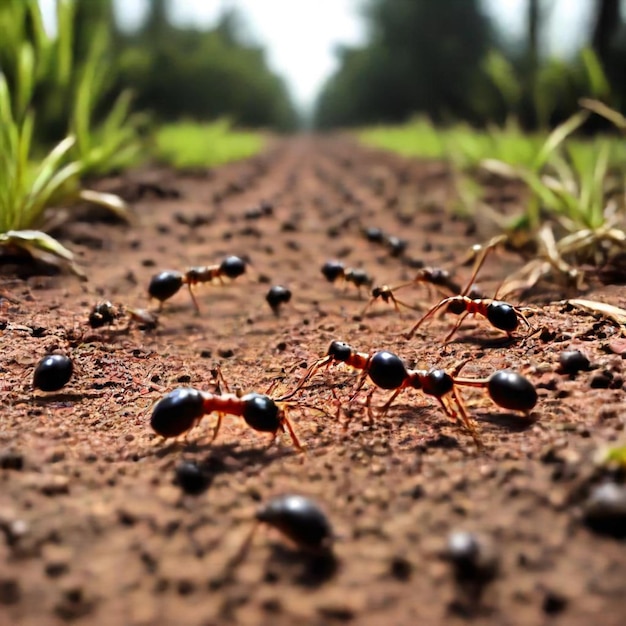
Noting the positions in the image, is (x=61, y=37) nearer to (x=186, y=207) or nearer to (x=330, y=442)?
(x=186, y=207)

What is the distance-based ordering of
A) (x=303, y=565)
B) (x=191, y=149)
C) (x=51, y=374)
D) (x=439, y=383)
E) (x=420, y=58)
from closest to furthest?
1. (x=303, y=565)
2. (x=439, y=383)
3. (x=51, y=374)
4. (x=191, y=149)
5. (x=420, y=58)

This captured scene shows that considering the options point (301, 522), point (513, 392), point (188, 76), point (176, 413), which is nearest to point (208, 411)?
point (176, 413)

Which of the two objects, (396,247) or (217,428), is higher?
(217,428)

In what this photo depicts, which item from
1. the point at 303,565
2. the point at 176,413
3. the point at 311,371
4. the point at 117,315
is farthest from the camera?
the point at 117,315

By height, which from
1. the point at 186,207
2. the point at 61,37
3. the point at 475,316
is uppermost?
the point at 61,37

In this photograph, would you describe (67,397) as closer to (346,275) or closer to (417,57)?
(346,275)

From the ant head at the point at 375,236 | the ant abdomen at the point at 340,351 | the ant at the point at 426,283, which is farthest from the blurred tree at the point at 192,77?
the ant abdomen at the point at 340,351

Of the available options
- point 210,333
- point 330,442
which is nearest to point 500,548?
point 330,442
